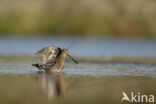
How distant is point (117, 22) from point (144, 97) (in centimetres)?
2169

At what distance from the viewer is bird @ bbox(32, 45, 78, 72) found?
1497 centimetres

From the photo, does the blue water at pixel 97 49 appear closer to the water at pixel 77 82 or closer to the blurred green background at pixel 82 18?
the blurred green background at pixel 82 18

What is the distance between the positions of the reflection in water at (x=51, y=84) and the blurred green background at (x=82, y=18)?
18.6 meters

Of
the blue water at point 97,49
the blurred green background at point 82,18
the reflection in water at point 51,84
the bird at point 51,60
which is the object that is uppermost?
the blurred green background at point 82,18

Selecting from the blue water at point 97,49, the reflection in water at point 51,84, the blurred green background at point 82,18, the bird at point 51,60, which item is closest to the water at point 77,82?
the reflection in water at point 51,84

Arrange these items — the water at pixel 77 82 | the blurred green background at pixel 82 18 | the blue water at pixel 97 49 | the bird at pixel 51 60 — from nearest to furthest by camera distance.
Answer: the water at pixel 77 82, the bird at pixel 51 60, the blue water at pixel 97 49, the blurred green background at pixel 82 18

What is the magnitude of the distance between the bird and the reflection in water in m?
0.16

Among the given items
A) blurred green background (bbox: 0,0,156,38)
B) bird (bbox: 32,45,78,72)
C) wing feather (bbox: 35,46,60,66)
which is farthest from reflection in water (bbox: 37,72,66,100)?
blurred green background (bbox: 0,0,156,38)

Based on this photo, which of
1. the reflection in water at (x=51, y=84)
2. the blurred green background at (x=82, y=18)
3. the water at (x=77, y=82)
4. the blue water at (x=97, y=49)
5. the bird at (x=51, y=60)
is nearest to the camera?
the water at (x=77, y=82)

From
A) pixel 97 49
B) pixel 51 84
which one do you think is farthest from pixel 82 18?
pixel 51 84

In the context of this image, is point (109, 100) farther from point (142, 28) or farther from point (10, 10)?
point (10, 10)

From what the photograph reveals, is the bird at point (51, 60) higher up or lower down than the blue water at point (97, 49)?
lower down

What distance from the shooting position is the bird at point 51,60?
1497cm

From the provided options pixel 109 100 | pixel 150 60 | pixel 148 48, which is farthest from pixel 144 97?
pixel 148 48
